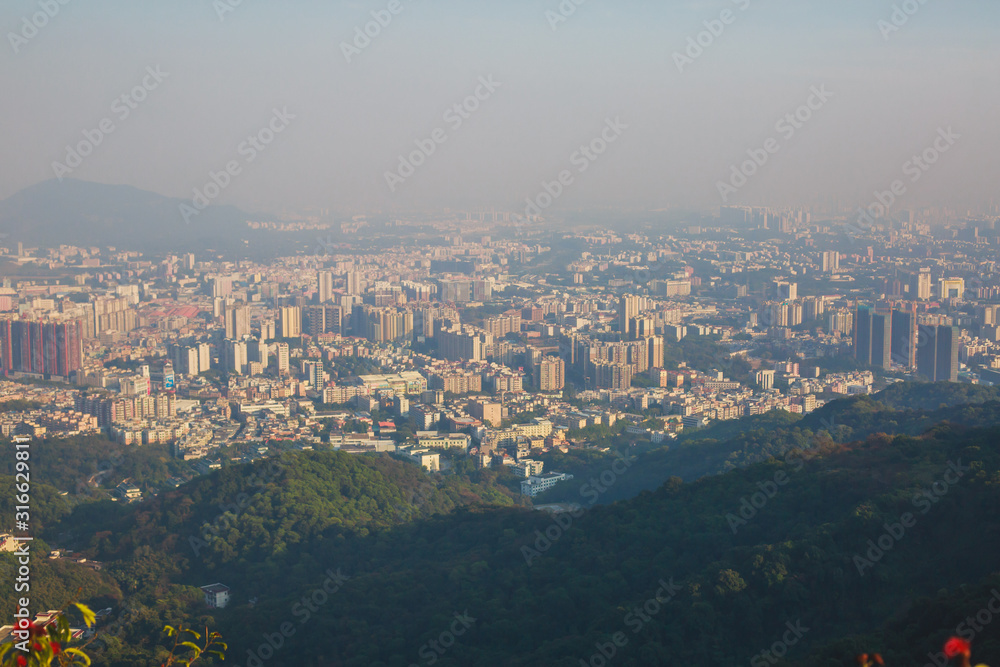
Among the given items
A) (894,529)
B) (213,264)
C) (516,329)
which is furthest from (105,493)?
(213,264)

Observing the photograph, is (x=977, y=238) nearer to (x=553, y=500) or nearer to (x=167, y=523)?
(x=553, y=500)

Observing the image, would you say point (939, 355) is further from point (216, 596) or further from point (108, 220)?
point (108, 220)

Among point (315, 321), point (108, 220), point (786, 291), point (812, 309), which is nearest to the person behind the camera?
point (315, 321)

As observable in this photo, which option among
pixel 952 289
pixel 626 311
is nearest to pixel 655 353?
pixel 626 311

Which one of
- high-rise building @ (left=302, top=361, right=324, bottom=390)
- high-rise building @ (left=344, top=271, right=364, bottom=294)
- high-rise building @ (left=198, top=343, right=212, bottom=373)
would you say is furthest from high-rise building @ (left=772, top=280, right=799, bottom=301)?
high-rise building @ (left=198, top=343, right=212, bottom=373)

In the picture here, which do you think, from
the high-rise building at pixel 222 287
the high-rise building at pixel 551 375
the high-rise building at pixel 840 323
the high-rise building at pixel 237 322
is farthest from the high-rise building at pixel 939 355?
the high-rise building at pixel 222 287

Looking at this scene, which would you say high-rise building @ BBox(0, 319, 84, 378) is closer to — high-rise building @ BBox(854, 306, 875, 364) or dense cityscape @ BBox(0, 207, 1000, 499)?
dense cityscape @ BBox(0, 207, 1000, 499)
